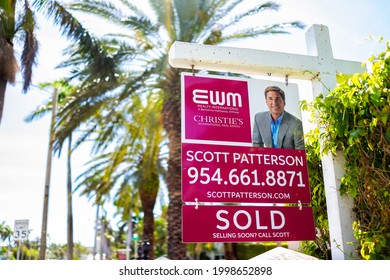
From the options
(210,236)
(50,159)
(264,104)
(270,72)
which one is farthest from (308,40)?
(50,159)

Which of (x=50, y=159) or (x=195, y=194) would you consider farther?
(x=50, y=159)

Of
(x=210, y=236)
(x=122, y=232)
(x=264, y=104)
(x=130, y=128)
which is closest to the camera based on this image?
(x=210, y=236)

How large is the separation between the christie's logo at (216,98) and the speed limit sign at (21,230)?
39.0ft

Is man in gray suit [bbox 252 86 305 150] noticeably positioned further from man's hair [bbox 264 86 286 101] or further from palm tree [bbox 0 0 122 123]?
palm tree [bbox 0 0 122 123]

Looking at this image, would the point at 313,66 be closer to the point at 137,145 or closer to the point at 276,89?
the point at 276,89

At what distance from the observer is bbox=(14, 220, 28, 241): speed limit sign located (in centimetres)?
1417

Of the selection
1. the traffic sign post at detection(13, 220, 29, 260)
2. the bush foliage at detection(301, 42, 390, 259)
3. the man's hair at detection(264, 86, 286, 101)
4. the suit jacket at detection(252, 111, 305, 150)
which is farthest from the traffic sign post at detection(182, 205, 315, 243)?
the traffic sign post at detection(13, 220, 29, 260)

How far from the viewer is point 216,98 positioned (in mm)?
4504

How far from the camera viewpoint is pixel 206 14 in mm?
12469

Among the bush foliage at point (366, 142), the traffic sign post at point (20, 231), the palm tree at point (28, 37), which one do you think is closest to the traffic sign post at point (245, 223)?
the bush foliage at point (366, 142)

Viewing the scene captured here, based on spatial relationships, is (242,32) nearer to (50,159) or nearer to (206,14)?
(206,14)

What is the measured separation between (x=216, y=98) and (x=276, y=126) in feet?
2.44

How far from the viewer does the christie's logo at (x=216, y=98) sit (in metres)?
4.45

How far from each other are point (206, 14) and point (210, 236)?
31.5 ft
